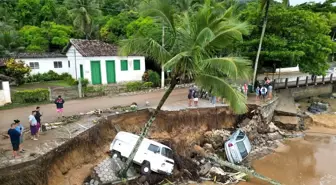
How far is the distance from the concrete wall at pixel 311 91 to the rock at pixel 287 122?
664cm

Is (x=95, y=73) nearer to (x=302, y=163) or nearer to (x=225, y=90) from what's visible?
(x=225, y=90)

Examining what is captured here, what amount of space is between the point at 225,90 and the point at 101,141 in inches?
339

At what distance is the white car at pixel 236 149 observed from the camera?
15.8 m

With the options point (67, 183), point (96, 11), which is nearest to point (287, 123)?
point (67, 183)

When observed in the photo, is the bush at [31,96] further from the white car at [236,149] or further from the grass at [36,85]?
the white car at [236,149]

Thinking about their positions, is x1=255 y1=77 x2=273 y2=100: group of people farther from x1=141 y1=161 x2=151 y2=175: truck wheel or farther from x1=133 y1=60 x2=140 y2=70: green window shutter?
x1=141 y1=161 x2=151 y2=175: truck wheel

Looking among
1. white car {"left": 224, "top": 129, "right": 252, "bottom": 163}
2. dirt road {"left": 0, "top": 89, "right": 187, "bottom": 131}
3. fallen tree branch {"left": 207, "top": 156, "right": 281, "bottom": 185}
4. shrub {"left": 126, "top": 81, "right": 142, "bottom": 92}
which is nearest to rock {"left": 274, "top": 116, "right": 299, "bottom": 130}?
white car {"left": 224, "top": 129, "right": 252, "bottom": 163}

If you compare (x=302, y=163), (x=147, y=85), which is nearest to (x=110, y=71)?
(x=147, y=85)

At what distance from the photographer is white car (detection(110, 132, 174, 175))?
12501 millimetres

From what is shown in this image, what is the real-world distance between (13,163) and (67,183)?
2409 mm

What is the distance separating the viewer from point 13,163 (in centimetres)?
1023

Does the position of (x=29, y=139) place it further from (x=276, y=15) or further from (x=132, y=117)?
(x=276, y=15)

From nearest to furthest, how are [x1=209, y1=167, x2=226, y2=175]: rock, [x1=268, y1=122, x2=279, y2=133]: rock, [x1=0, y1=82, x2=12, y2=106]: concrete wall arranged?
[x1=209, y1=167, x2=226, y2=175]: rock, [x1=0, y1=82, x2=12, y2=106]: concrete wall, [x1=268, y1=122, x2=279, y2=133]: rock

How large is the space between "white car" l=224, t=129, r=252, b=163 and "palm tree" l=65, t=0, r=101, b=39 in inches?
1127
